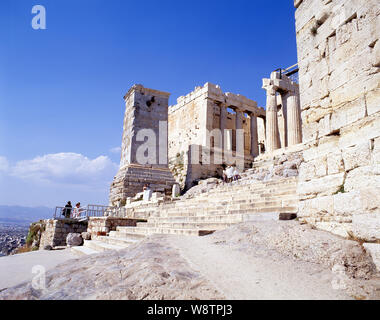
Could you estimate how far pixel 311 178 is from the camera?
4.30m

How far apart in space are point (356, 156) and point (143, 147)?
546 inches

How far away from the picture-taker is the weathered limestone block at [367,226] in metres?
3.03

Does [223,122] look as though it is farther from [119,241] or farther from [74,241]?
[119,241]

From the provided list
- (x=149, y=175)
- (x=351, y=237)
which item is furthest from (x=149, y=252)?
(x=149, y=175)

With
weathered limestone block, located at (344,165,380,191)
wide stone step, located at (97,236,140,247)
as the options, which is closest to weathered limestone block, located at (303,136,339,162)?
weathered limestone block, located at (344,165,380,191)

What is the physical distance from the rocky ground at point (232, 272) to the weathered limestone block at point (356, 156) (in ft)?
3.10

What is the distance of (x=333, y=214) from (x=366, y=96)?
1.57 meters

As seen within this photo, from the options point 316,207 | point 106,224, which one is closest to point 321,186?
point 316,207

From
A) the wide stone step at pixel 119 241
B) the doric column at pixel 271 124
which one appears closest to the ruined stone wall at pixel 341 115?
the wide stone step at pixel 119 241

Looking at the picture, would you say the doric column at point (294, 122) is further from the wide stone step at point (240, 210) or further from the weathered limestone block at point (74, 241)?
the weathered limestone block at point (74, 241)

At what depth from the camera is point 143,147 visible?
650 inches

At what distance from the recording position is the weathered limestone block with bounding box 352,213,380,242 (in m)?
3.03
